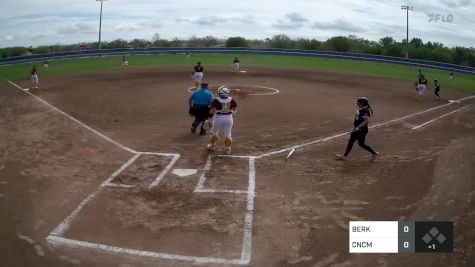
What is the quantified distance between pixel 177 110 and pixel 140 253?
13.4 m

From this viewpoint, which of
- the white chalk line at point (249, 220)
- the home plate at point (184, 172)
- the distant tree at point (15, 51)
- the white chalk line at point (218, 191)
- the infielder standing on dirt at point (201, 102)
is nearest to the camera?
the white chalk line at point (249, 220)

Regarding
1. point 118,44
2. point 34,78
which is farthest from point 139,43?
point 34,78

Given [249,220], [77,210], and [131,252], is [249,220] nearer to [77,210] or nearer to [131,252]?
[131,252]

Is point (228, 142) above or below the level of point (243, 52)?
below

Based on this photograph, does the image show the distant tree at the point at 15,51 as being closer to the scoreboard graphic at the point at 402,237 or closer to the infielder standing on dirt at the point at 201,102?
the infielder standing on dirt at the point at 201,102

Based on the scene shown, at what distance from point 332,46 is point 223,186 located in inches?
3128

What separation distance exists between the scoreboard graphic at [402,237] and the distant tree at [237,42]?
7928 centimetres

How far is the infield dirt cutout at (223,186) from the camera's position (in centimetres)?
688

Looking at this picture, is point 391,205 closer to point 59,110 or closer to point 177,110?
point 177,110

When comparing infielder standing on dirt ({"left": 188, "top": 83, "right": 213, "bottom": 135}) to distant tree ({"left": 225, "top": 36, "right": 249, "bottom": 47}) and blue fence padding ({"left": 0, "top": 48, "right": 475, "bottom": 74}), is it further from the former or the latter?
distant tree ({"left": 225, "top": 36, "right": 249, "bottom": 47})

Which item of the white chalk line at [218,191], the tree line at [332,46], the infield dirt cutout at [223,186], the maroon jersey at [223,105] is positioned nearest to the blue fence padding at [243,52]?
the tree line at [332,46]

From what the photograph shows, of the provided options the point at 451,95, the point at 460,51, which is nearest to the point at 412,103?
the point at 451,95

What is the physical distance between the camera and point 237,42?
84938 mm

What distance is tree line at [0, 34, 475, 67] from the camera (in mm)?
70875
